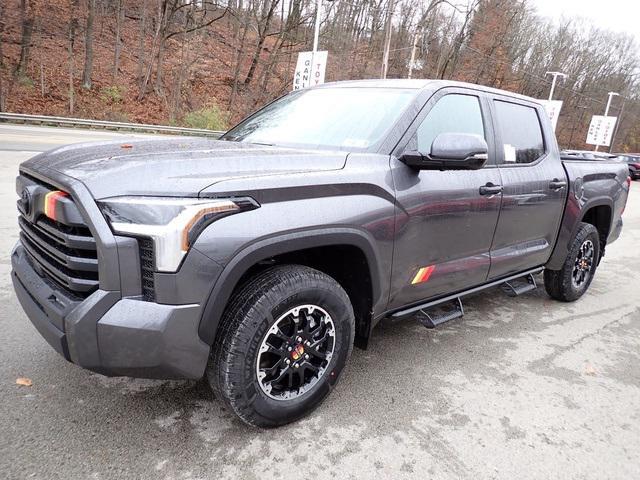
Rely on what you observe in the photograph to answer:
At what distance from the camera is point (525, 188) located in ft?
11.3

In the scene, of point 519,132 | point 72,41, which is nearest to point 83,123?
point 72,41

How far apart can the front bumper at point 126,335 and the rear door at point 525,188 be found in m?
2.30

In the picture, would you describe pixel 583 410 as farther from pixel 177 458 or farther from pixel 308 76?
pixel 308 76

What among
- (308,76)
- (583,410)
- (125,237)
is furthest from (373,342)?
(308,76)

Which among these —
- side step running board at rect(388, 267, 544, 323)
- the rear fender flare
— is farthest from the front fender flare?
the rear fender flare

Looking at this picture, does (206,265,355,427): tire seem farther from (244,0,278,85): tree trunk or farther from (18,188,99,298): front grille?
(244,0,278,85): tree trunk

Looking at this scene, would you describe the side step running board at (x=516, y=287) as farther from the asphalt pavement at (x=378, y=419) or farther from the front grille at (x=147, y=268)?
the front grille at (x=147, y=268)

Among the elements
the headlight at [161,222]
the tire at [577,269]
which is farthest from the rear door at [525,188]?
the headlight at [161,222]

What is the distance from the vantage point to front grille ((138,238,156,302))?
178cm

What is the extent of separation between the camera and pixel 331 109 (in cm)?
309

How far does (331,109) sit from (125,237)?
1778 millimetres

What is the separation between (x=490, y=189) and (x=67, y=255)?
8.21 feet

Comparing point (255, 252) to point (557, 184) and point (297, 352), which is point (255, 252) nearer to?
point (297, 352)

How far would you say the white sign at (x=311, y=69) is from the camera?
1852cm
